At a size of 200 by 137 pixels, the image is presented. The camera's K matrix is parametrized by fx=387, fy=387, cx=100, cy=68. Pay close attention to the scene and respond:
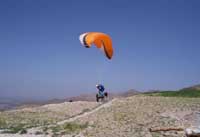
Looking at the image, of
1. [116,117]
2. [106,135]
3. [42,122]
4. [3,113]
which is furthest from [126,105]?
[3,113]

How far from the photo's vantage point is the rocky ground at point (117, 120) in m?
23.1

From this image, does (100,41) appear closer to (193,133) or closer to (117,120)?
(117,120)

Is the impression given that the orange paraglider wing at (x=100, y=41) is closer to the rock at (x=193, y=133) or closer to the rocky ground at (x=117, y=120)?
the rocky ground at (x=117, y=120)

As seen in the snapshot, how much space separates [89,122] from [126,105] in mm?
5848

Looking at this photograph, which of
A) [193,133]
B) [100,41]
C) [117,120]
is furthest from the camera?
[100,41]

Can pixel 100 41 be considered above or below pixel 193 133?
above

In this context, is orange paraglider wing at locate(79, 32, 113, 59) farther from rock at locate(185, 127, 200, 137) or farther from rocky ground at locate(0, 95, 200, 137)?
rock at locate(185, 127, 200, 137)

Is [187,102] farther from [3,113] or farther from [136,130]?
[3,113]

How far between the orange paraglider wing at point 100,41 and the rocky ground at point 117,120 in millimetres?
4610

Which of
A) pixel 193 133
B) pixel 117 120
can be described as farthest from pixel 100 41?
pixel 193 133

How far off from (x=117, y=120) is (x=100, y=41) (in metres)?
5.57

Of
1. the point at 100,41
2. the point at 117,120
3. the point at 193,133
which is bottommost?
the point at 193,133

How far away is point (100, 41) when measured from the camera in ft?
88.2

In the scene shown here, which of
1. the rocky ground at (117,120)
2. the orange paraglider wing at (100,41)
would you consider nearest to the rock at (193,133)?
the rocky ground at (117,120)
